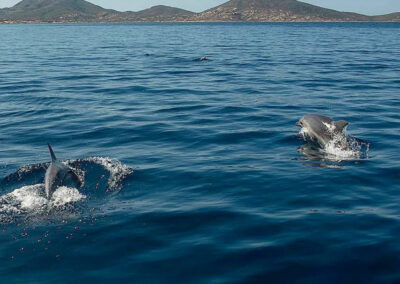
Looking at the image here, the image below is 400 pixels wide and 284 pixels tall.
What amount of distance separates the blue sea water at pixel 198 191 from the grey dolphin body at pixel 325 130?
742 mm

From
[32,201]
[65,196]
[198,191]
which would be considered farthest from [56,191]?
[198,191]

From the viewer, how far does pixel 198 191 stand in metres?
13.8

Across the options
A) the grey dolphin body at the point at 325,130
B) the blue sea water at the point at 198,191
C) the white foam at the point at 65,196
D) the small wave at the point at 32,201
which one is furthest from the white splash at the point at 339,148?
the small wave at the point at 32,201

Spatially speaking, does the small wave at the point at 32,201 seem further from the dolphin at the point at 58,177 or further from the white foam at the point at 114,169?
the white foam at the point at 114,169

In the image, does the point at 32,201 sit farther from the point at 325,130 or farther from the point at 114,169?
the point at 325,130

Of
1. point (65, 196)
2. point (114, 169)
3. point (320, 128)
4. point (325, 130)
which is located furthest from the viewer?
point (320, 128)

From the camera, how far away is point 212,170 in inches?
609

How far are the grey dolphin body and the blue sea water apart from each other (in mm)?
742

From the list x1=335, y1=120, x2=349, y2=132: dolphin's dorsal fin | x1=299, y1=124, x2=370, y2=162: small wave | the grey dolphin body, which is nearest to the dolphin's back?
the grey dolphin body

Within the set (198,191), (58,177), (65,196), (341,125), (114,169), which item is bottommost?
(198,191)

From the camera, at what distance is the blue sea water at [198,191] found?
954 centimetres

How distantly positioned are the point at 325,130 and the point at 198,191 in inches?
281

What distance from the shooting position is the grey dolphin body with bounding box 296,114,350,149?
58.3 feet

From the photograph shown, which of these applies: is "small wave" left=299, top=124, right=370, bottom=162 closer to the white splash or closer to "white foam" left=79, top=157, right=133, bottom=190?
the white splash
